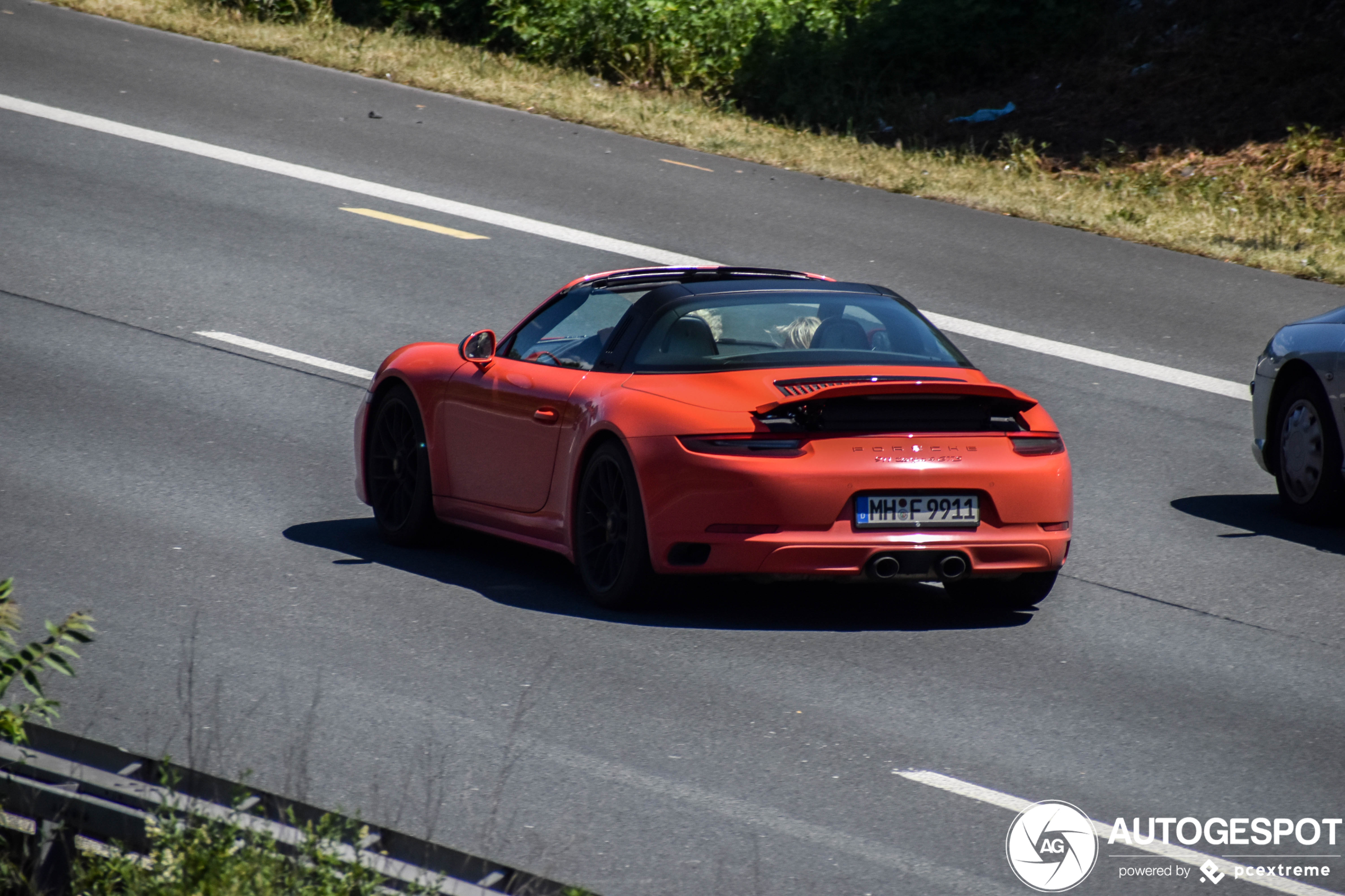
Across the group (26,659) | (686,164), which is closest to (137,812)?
(26,659)

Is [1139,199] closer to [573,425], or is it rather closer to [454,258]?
[454,258]

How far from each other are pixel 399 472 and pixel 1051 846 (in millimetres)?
4709

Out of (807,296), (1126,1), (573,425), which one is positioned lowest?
(573,425)

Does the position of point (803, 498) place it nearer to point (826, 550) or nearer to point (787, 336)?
point (826, 550)

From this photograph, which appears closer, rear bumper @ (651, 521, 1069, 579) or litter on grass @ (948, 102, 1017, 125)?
rear bumper @ (651, 521, 1069, 579)

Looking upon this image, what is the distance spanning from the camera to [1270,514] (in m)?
10.4

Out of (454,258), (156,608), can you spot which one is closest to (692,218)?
(454,258)

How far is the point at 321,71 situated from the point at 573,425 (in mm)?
16233

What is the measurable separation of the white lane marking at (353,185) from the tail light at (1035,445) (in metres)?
8.78

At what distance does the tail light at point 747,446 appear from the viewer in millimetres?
7125

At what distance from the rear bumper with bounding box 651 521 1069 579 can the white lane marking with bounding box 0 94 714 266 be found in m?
9.06

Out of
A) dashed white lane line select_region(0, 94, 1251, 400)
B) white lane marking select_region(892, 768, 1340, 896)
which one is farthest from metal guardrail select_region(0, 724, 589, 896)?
dashed white lane line select_region(0, 94, 1251, 400)

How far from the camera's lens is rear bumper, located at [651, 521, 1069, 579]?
7.12 metres

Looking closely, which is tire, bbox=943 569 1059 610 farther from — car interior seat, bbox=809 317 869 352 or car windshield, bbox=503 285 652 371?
car windshield, bbox=503 285 652 371
